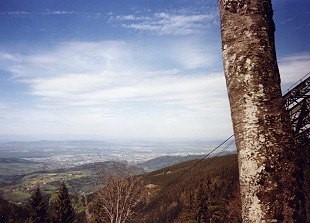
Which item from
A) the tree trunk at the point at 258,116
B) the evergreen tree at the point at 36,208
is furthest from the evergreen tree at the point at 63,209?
the tree trunk at the point at 258,116

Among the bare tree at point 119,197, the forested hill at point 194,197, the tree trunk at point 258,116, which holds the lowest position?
the forested hill at point 194,197

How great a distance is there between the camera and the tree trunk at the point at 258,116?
1.80m

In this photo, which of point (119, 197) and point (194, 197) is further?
point (194, 197)

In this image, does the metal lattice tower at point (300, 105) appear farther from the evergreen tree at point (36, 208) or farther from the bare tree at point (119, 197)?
the evergreen tree at point (36, 208)

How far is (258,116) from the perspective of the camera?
1.88m

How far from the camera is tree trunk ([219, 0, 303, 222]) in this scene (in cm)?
180

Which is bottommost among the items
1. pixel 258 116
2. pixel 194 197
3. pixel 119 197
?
pixel 194 197

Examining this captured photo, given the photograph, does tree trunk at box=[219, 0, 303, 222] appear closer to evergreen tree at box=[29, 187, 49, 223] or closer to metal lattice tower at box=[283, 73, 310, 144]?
metal lattice tower at box=[283, 73, 310, 144]

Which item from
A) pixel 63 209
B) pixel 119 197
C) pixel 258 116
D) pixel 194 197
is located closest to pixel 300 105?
pixel 258 116

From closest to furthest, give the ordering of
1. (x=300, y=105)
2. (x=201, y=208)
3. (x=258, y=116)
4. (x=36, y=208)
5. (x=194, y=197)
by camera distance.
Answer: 1. (x=258, y=116)
2. (x=300, y=105)
3. (x=201, y=208)
4. (x=194, y=197)
5. (x=36, y=208)

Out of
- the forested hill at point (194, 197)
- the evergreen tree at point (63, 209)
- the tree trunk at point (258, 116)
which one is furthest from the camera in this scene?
the evergreen tree at point (63, 209)

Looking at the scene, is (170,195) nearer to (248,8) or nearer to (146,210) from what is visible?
(146,210)

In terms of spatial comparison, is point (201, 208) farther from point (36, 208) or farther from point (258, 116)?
point (258, 116)

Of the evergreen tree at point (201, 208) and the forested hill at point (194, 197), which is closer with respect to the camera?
the evergreen tree at point (201, 208)
